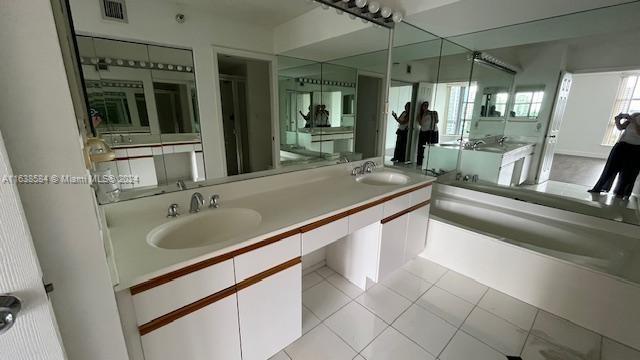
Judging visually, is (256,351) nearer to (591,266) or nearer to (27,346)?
(27,346)

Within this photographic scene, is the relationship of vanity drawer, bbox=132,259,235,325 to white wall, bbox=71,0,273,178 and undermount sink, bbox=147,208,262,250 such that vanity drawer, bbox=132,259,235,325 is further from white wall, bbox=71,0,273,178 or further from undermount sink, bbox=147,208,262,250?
white wall, bbox=71,0,273,178

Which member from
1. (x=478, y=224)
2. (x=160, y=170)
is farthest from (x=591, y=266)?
(x=160, y=170)

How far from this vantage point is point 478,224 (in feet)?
8.72

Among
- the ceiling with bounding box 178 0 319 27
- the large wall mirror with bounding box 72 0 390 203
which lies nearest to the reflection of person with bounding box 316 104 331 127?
the large wall mirror with bounding box 72 0 390 203

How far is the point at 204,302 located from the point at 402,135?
2780 millimetres

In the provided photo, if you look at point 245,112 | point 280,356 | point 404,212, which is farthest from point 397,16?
point 280,356

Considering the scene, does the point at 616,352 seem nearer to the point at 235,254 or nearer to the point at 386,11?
the point at 235,254

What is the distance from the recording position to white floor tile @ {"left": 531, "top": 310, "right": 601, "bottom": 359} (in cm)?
152

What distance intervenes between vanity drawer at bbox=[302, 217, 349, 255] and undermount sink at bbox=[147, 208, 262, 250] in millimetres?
274

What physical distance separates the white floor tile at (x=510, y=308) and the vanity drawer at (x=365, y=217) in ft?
3.45

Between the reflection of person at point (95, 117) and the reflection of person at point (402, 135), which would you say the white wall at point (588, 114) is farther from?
the reflection of person at point (95, 117)

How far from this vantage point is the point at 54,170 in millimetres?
534

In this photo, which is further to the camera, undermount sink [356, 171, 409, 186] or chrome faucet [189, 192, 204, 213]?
undermount sink [356, 171, 409, 186]

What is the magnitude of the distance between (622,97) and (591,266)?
220cm
